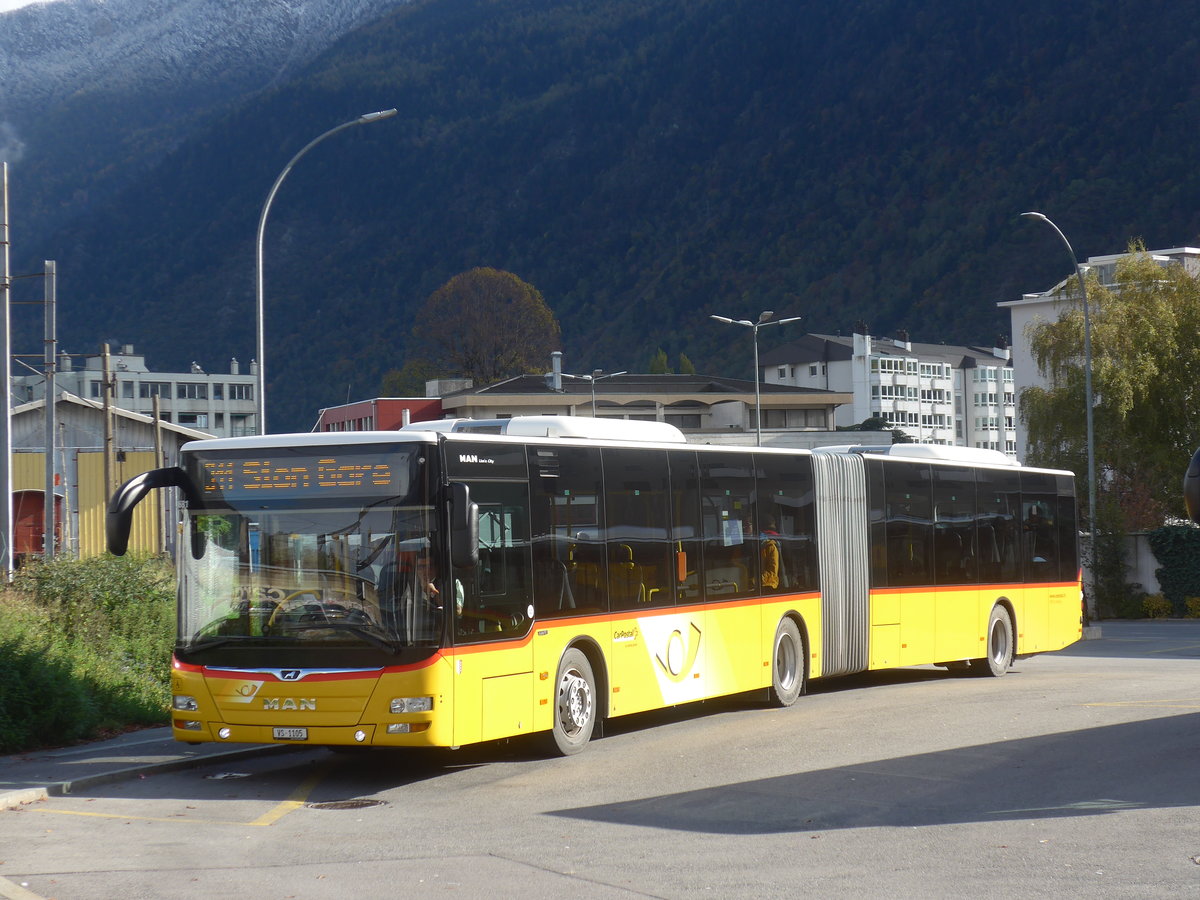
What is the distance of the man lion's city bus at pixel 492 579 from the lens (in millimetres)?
12328

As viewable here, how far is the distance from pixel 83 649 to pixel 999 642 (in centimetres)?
1296

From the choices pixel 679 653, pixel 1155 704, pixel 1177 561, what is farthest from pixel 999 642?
pixel 1177 561

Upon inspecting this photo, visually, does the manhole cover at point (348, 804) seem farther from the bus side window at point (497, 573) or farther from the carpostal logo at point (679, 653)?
the carpostal logo at point (679, 653)

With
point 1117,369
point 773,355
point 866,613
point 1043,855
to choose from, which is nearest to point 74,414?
point 1117,369

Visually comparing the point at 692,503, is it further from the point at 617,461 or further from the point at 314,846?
the point at 314,846

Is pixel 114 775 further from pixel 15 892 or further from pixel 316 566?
pixel 15 892

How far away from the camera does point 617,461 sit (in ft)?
50.1

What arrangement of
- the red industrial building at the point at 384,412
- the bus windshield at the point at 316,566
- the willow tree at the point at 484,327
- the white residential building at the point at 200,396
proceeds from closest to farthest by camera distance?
the bus windshield at the point at 316,566 → the red industrial building at the point at 384,412 → the willow tree at the point at 484,327 → the white residential building at the point at 200,396

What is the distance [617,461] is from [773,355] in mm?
145439

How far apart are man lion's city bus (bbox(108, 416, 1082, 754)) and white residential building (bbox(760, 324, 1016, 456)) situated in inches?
5301

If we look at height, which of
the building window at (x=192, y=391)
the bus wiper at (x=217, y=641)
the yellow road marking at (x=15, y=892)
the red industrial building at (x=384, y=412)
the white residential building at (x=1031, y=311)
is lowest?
the yellow road marking at (x=15, y=892)

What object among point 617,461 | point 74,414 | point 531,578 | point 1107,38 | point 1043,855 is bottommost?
point 1043,855

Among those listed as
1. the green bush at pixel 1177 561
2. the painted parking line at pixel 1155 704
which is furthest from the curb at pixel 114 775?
the green bush at pixel 1177 561

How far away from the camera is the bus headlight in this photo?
480 inches
